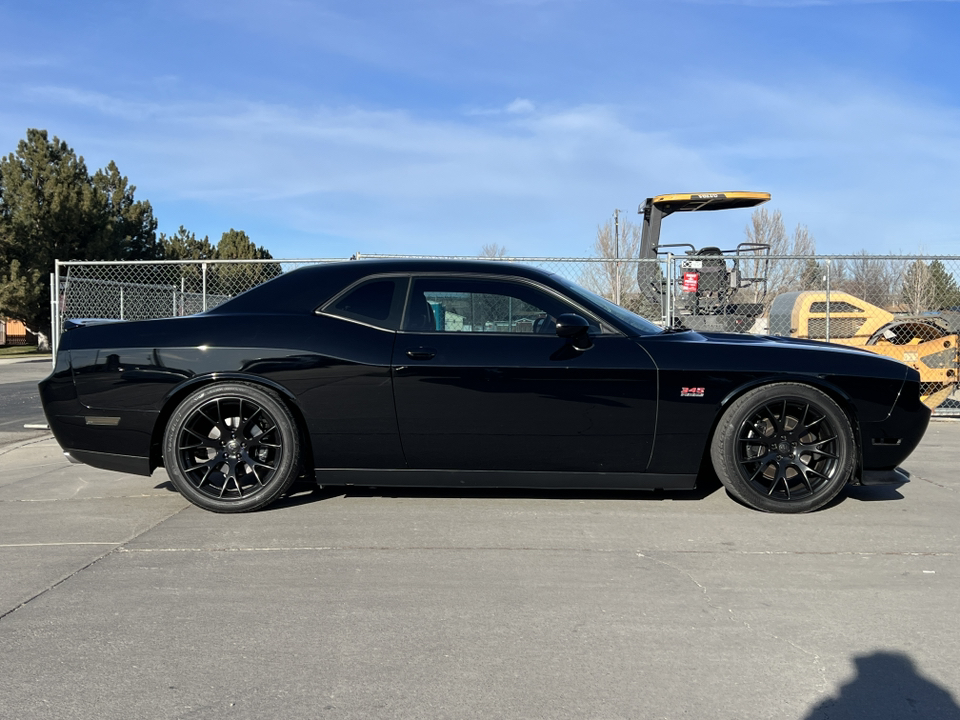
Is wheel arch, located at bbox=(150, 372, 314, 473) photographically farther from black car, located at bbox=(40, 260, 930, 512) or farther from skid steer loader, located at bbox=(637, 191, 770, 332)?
skid steer loader, located at bbox=(637, 191, 770, 332)

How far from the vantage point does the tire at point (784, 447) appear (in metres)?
4.53

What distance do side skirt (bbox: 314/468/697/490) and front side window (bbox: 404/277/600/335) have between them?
84cm

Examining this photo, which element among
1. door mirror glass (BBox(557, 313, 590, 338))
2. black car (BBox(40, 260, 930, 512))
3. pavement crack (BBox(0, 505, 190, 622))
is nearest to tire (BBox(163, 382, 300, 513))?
black car (BBox(40, 260, 930, 512))

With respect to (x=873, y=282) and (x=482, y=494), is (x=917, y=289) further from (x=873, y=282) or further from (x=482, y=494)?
(x=482, y=494)

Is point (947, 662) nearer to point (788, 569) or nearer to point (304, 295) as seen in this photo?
point (788, 569)

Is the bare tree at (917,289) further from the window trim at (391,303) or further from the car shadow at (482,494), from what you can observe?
the window trim at (391,303)

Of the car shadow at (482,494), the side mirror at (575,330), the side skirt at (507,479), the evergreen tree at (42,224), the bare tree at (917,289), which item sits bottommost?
the car shadow at (482,494)

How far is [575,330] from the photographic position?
14.5 feet

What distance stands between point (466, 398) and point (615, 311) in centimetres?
113

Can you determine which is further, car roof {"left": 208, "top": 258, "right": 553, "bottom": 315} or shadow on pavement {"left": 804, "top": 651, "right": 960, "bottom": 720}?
car roof {"left": 208, "top": 258, "right": 553, "bottom": 315}

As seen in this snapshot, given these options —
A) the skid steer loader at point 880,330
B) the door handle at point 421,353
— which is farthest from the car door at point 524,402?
the skid steer loader at point 880,330

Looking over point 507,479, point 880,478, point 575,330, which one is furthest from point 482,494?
point 880,478

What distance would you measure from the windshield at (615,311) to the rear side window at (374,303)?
3.23 ft

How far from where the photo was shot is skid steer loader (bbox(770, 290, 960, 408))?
9.85 metres
